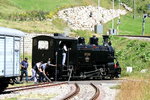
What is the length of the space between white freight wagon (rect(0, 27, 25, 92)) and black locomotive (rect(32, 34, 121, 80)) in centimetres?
852

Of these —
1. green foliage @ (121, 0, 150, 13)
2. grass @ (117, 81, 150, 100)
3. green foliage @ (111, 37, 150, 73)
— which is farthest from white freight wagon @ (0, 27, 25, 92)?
green foliage @ (121, 0, 150, 13)

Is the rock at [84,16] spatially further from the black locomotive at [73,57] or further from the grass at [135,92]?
the grass at [135,92]

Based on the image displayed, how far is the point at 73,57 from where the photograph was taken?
32.7 meters

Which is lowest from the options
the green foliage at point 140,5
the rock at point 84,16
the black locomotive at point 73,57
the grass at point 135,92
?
the grass at point 135,92

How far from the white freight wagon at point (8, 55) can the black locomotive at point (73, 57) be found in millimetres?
8516

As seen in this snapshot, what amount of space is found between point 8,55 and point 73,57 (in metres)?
11.3

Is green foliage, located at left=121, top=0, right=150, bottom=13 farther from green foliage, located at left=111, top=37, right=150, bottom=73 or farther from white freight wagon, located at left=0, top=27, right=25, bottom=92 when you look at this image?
white freight wagon, located at left=0, top=27, right=25, bottom=92

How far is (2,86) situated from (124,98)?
6387 mm

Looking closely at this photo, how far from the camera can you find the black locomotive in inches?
1240

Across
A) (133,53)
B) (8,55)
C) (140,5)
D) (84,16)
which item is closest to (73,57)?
→ (8,55)

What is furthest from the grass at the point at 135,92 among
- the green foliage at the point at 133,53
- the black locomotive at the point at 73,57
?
the green foliage at the point at 133,53

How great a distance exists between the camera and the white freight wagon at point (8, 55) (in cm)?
2111

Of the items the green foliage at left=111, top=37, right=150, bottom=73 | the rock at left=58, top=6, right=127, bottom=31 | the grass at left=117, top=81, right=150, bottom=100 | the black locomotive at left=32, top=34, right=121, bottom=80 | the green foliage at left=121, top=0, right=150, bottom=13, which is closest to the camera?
the grass at left=117, top=81, right=150, bottom=100

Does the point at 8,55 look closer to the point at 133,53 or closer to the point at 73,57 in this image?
the point at 73,57
